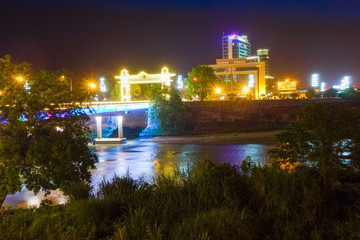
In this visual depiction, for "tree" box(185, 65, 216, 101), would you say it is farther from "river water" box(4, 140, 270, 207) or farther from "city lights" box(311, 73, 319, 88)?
"city lights" box(311, 73, 319, 88)

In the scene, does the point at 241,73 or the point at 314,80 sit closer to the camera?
the point at 241,73

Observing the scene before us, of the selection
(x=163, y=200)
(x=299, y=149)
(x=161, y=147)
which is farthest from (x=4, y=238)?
(x=161, y=147)

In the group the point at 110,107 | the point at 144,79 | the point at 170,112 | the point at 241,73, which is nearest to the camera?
the point at 110,107

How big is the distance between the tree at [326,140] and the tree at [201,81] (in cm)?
4899

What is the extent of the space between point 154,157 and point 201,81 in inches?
1272

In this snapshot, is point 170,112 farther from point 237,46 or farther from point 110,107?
point 237,46

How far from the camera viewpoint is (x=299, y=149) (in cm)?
1064

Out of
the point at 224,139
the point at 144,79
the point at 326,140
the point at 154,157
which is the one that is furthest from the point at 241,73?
the point at 326,140

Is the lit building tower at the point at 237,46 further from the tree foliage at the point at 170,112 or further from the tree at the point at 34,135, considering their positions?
the tree at the point at 34,135

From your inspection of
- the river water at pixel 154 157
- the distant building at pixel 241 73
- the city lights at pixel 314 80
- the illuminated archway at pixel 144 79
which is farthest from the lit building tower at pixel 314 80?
the river water at pixel 154 157

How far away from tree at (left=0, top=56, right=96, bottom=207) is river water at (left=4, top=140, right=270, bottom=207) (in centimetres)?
623

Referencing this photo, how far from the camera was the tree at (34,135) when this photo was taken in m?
10.0

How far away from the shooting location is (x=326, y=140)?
1016cm

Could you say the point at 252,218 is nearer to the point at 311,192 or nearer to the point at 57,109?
the point at 311,192
